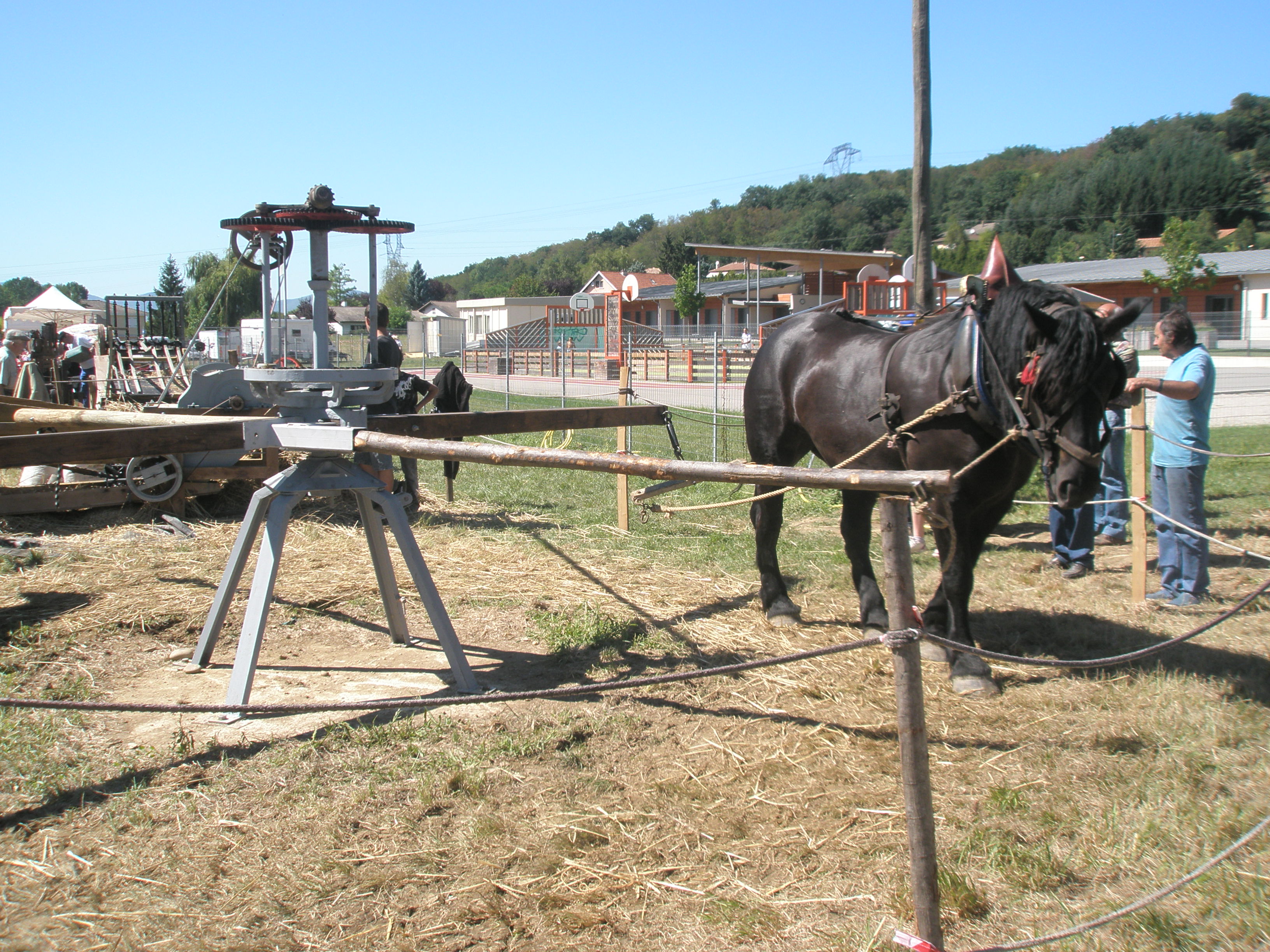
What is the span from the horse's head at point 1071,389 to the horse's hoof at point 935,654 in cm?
133

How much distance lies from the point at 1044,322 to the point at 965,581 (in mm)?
1383

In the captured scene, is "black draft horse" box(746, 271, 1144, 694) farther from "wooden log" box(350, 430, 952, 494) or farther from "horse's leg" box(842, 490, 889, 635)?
"wooden log" box(350, 430, 952, 494)

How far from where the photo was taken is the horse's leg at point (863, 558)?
532 centimetres

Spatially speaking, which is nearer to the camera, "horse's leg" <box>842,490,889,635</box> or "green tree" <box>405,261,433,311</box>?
"horse's leg" <box>842,490,889,635</box>

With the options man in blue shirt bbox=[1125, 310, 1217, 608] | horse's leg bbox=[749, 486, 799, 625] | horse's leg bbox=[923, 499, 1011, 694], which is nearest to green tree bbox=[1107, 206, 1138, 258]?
man in blue shirt bbox=[1125, 310, 1217, 608]

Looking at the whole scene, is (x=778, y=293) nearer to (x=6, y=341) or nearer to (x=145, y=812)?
(x=6, y=341)

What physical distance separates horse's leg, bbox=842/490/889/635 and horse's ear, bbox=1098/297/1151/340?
1712 millimetres

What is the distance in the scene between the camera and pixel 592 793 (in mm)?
3371

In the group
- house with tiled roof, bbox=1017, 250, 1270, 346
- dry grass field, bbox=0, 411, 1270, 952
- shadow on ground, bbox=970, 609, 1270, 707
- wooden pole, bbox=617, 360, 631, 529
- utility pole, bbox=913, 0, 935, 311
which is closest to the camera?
dry grass field, bbox=0, 411, 1270, 952

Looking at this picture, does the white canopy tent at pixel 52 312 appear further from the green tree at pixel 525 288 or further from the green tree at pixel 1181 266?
the green tree at pixel 525 288

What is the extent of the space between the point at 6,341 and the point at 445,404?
238 inches

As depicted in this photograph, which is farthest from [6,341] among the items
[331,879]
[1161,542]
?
[1161,542]

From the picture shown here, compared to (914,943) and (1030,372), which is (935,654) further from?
(914,943)

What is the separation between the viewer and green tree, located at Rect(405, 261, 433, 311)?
392ft
